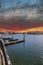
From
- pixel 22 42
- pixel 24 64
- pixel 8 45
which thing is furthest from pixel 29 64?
pixel 22 42

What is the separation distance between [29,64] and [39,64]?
2.13 metres

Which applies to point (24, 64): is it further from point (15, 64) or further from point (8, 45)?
point (8, 45)

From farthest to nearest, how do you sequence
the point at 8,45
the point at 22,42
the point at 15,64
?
the point at 22,42
the point at 8,45
the point at 15,64

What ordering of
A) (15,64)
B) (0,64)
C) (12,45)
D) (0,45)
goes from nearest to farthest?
(0,64) < (0,45) < (15,64) < (12,45)

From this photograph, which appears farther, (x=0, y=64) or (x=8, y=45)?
(x=8, y=45)

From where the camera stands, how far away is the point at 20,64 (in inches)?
1198

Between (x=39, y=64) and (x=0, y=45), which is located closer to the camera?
A: (x=0, y=45)

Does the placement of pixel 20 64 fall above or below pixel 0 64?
below

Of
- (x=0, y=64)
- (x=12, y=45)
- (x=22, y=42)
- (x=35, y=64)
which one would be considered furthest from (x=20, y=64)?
(x=22, y=42)

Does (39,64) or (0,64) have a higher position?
(0,64)

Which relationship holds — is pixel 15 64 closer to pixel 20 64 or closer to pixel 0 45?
pixel 20 64

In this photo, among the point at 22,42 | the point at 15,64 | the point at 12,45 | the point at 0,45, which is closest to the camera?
the point at 0,45

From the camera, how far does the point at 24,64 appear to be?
31016 millimetres

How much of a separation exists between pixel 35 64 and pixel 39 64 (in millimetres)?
848
